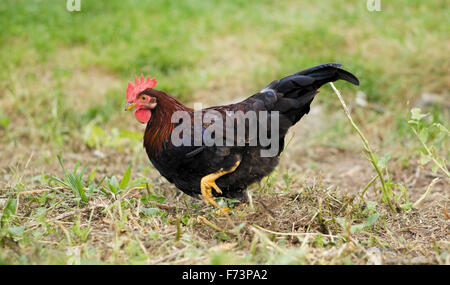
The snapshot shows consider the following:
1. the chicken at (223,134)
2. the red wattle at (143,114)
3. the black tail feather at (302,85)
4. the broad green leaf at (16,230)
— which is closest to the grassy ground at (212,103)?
the broad green leaf at (16,230)

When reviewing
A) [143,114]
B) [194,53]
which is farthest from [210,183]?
[194,53]

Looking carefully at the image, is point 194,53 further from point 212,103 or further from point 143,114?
point 143,114

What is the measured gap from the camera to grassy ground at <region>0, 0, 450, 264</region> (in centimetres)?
277

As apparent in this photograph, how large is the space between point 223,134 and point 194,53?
4090mm

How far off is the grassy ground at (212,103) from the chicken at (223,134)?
0.23 m

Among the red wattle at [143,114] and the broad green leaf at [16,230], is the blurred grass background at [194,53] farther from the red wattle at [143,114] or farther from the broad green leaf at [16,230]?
the broad green leaf at [16,230]

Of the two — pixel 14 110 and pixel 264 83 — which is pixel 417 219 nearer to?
pixel 264 83

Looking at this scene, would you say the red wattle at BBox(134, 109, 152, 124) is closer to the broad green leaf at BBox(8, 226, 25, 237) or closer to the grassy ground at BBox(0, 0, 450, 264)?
the grassy ground at BBox(0, 0, 450, 264)

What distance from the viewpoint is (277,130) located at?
3273 mm

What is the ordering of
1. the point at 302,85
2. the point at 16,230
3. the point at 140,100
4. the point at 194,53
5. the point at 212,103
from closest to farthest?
the point at 16,230, the point at 302,85, the point at 140,100, the point at 212,103, the point at 194,53

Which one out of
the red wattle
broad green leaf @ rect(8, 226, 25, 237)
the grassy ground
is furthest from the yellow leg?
broad green leaf @ rect(8, 226, 25, 237)

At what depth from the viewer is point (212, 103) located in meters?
6.14

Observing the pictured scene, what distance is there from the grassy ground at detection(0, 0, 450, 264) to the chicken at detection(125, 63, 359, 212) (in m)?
0.23

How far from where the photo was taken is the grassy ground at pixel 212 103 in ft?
9.07
